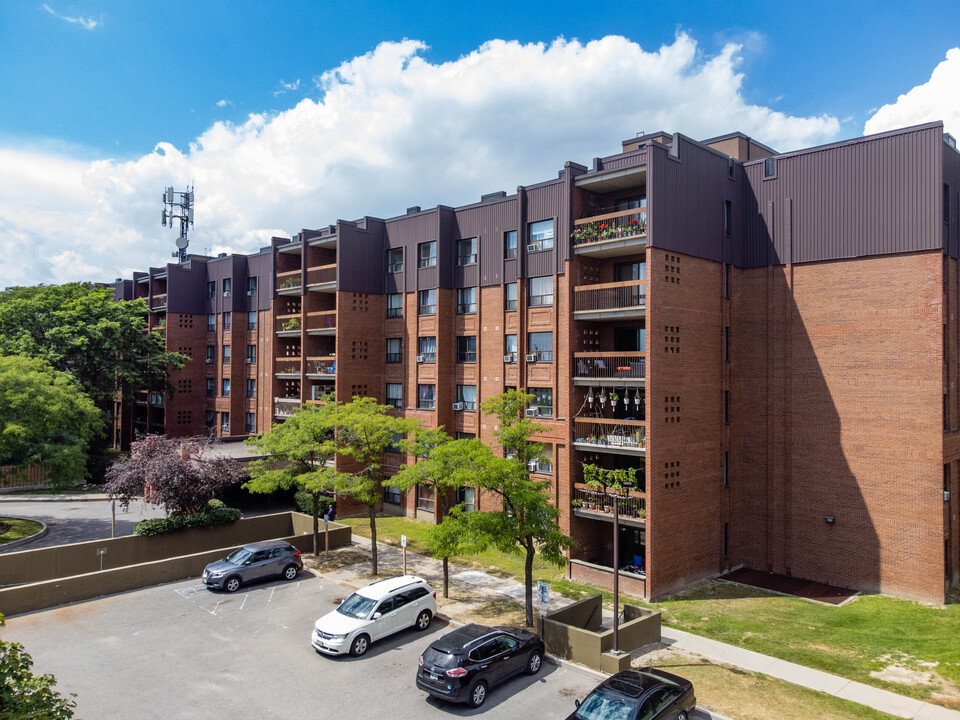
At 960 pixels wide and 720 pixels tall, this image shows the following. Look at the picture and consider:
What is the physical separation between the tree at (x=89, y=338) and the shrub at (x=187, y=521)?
19.1 meters

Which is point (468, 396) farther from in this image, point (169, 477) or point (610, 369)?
point (169, 477)

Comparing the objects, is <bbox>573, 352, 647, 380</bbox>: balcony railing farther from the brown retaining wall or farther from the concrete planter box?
the brown retaining wall

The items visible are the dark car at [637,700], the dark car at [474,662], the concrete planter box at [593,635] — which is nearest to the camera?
the dark car at [637,700]

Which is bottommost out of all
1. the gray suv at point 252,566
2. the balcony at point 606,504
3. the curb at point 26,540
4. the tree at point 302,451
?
the curb at point 26,540

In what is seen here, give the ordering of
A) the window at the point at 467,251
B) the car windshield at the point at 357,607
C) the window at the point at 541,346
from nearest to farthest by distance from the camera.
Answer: the car windshield at the point at 357,607 < the window at the point at 541,346 < the window at the point at 467,251

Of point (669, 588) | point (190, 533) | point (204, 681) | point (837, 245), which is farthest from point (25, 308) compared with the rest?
point (837, 245)

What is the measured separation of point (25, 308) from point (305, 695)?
140 ft

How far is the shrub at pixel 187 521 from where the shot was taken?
2948 centimetres

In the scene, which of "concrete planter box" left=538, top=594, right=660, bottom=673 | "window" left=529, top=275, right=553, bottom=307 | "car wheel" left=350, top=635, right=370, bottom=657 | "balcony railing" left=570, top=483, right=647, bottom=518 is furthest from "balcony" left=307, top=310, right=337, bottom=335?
"concrete planter box" left=538, top=594, right=660, bottom=673

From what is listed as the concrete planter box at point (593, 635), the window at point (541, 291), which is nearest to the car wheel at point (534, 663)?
the concrete planter box at point (593, 635)

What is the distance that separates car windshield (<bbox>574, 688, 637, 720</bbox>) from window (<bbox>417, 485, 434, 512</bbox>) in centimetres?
2372

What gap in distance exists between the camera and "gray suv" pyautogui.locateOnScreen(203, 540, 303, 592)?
2508cm

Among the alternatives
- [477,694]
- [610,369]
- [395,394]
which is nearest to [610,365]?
[610,369]

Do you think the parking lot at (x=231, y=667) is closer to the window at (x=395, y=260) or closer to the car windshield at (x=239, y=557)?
the car windshield at (x=239, y=557)
